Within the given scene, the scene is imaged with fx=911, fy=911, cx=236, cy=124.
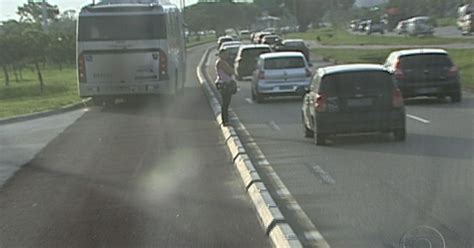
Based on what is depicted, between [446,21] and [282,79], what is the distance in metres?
51.1

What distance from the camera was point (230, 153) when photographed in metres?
16.4

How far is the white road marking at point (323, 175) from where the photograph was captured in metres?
12.5

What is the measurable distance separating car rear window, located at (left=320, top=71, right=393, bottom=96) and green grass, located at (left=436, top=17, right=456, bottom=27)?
191 feet

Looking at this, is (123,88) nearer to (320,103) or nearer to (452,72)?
(452,72)

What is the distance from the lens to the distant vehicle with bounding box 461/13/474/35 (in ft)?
218

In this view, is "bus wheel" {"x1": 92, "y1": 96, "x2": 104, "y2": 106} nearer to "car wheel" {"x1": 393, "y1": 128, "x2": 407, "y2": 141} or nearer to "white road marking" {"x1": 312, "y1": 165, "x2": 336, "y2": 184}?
"car wheel" {"x1": 393, "y1": 128, "x2": 407, "y2": 141}

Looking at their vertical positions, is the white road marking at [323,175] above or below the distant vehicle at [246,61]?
above

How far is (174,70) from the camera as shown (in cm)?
3122

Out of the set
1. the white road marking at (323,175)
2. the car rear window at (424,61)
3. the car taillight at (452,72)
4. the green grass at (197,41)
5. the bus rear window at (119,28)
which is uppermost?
the bus rear window at (119,28)

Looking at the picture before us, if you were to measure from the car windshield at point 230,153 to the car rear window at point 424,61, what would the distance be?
4 centimetres

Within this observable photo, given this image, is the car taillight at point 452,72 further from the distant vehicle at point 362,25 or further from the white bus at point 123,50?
the distant vehicle at point 362,25

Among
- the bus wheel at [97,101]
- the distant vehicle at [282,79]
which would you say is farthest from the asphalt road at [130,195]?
the bus wheel at [97,101]

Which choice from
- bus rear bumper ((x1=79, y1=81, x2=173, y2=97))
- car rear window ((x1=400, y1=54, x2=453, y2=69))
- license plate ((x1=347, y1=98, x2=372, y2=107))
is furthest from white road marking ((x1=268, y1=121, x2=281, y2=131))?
bus rear bumper ((x1=79, y1=81, x2=173, y2=97))

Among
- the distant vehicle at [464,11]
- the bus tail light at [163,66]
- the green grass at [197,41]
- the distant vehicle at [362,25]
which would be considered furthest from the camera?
the green grass at [197,41]
